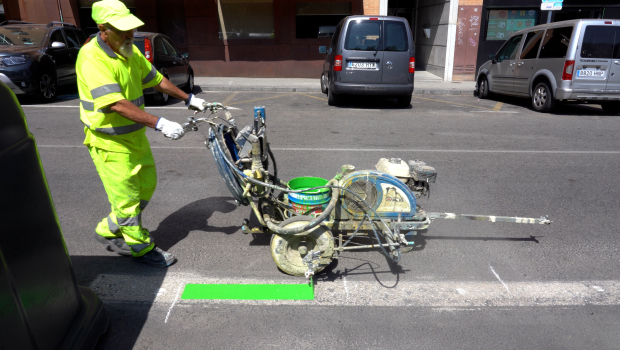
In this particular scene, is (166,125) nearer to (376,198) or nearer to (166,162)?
(376,198)

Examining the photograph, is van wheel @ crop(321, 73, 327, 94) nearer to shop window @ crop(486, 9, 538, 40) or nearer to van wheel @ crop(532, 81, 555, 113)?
van wheel @ crop(532, 81, 555, 113)

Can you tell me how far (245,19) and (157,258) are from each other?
14575mm

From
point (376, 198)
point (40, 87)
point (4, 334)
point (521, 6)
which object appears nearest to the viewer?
point (4, 334)

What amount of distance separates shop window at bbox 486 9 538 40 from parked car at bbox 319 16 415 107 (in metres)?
7.57

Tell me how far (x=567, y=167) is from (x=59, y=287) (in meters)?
6.12

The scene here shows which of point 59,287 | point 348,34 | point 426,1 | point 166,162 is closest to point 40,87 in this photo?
point 166,162

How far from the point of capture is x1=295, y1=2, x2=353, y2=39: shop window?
1617cm

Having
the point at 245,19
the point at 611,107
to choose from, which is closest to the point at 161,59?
the point at 245,19

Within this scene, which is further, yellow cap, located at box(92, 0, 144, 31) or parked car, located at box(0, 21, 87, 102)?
parked car, located at box(0, 21, 87, 102)

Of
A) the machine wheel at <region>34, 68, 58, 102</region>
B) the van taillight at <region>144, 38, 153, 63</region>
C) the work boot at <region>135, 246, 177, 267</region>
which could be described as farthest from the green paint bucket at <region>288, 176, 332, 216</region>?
the machine wheel at <region>34, 68, 58, 102</region>

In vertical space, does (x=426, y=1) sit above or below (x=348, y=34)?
above

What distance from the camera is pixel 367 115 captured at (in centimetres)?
961

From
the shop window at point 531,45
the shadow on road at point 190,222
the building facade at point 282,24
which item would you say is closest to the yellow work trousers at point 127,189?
the shadow on road at point 190,222

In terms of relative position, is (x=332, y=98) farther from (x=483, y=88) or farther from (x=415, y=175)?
(x=415, y=175)
